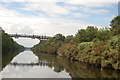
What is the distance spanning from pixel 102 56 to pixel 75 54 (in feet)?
62.5

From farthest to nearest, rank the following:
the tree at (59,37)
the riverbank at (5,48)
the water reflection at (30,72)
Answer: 1. the tree at (59,37)
2. the riverbank at (5,48)
3. the water reflection at (30,72)

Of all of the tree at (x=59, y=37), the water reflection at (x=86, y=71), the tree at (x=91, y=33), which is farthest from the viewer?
the tree at (x=59, y=37)

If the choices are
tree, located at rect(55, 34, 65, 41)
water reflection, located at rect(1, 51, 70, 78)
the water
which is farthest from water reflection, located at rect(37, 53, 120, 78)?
tree, located at rect(55, 34, 65, 41)

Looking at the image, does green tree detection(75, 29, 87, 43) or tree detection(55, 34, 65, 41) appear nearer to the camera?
green tree detection(75, 29, 87, 43)

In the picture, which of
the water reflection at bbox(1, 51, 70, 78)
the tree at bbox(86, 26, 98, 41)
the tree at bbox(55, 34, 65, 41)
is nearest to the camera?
the water reflection at bbox(1, 51, 70, 78)

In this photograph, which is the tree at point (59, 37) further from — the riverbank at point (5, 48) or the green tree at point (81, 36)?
the green tree at point (81, 36)

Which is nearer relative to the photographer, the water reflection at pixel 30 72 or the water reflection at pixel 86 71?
the water reflection at pixel 30 72

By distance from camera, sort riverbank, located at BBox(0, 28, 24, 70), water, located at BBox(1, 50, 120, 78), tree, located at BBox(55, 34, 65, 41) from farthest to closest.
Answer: tree, located at BBox(55, 34, 65, 41)
riverbank, located at BBox(0, 28, 24, 70)
water, located at BBox(1, 50, 120, 78)

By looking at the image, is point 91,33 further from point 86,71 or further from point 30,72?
point 30,72

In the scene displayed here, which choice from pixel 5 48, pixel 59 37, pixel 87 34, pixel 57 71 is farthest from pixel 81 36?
pixel 59 37

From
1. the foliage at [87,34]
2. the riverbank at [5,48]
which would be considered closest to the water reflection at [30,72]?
the riverbank at [5,48]

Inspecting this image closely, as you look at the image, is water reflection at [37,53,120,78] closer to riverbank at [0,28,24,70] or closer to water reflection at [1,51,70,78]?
water reflection at [1,51,70,78]

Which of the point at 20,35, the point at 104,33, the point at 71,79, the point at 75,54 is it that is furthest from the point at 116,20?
the point at 20,35

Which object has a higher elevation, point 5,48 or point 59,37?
point 59,37
